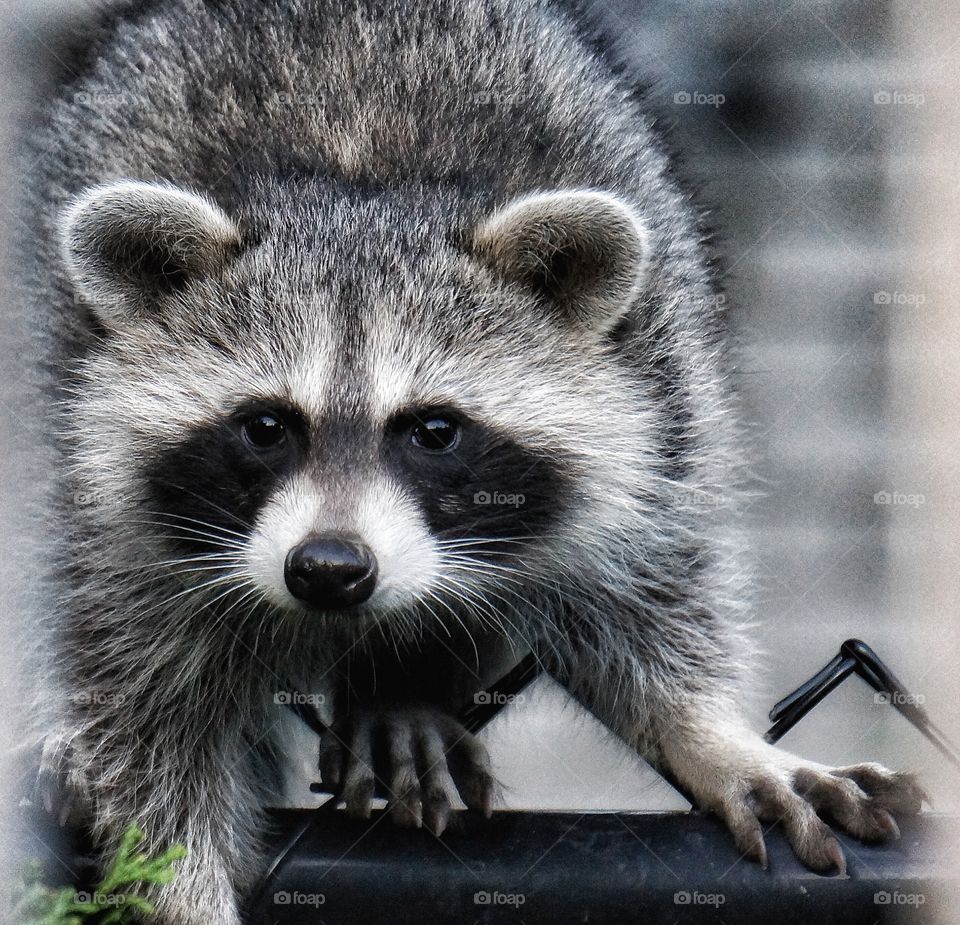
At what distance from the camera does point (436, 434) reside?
189 cm

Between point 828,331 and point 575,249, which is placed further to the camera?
point 828,331

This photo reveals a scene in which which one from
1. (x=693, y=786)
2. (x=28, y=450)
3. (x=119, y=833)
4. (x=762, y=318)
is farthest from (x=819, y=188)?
(x=119, y=833)

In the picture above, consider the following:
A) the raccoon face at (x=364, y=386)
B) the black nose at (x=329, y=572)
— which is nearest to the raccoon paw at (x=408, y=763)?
the raccoon face at (x=364, y=386)

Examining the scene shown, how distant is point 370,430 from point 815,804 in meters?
0.85

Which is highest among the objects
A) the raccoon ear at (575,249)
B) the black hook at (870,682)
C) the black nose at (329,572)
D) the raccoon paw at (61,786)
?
the raccoon ear at (575,249)

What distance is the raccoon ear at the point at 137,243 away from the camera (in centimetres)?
196

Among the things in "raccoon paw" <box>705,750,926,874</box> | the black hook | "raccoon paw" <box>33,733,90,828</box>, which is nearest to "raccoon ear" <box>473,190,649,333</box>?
the black hook

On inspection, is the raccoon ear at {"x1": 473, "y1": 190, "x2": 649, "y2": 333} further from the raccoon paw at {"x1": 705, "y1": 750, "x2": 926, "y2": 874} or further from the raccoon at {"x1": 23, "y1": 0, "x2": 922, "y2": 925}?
the raccoon paw at {"x1": 705, "y1": 750, "x2": 926, "y2": 874}

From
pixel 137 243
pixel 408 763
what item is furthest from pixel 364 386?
pixel 408 763

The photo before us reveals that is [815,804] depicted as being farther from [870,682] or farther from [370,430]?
[370,430]

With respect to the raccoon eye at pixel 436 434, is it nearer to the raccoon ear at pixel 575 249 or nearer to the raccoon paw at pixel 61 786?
the raccoon ear at pixel 575 249

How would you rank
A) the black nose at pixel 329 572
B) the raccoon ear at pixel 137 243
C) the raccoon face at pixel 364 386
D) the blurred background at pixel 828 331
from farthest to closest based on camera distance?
the blurred background at pixel 828 331 < the raccoon ear at pixel 137 243 < the raccoon face at pixel 364 386 < the black nose at pixel 329 572

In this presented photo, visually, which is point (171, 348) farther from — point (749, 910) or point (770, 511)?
point (770, 511)

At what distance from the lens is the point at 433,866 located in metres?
1.46
